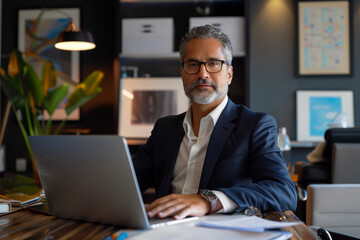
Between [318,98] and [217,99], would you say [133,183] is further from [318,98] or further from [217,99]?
[318,98]

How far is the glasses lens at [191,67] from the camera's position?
1.59 meters

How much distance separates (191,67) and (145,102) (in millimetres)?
2747

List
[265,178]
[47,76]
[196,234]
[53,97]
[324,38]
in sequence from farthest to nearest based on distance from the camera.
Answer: [324,38] → [47,76] → [53,97] → [265,178] → [196,234]

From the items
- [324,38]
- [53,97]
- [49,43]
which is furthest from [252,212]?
[49,43]

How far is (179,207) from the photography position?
998 millimetres

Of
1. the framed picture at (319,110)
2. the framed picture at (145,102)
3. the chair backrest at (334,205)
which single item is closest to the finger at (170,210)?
the chair backrest at (334,205)

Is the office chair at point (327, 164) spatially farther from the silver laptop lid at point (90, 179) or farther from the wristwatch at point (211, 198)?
the silver laptop lid at point (90, 179)

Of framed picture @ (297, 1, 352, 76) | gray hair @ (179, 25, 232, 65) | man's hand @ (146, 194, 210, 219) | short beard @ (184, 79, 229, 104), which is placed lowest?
man's hand @ (146, 194, 210, 219)

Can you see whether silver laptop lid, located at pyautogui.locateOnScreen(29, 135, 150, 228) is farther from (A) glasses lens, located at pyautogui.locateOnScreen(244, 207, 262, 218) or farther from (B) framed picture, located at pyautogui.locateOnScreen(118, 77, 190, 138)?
(B) framed picture, located at pyautogui.locateOnScreen(118, 77, 190, 138)

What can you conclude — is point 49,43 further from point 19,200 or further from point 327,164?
point 19,200

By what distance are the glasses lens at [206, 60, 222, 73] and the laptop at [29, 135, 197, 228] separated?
2.47 feet

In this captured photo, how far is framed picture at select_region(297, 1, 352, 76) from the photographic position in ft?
14.1

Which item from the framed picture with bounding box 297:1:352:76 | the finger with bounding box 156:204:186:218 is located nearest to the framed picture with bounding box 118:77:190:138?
the framed picture with bounding box 297:1:352:76

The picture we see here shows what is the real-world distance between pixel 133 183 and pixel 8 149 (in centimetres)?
422
